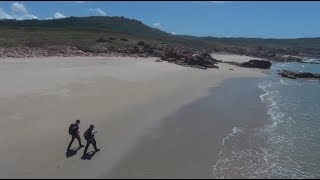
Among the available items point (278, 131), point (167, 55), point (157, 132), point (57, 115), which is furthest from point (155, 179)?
point (167, 55)

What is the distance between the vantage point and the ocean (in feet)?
56.3

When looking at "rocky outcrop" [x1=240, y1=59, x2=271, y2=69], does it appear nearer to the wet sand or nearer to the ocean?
the wet sand

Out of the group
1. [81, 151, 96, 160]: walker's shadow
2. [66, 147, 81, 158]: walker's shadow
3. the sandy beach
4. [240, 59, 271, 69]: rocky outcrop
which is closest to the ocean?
the sandy beach

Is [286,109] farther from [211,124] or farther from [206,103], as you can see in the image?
[211,124]

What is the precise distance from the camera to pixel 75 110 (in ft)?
80.6

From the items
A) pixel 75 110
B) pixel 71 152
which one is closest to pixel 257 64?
pixel 75 110

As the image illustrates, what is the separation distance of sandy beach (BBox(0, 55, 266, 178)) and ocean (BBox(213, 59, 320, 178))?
14.5ft

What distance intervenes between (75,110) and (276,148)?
36.7 ft

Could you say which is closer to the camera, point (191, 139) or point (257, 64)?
point (191, 139)

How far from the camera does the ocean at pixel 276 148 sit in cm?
1717

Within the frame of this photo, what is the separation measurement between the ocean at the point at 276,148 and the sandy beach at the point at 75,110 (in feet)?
14.5

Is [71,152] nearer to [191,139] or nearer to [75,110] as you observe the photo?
[191,139]

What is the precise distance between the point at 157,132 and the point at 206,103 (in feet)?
34.3

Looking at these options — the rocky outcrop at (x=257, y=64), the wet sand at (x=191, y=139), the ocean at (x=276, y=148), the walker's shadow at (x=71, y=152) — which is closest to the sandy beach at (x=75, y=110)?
the walker's shadow at (x=71, y=152)
